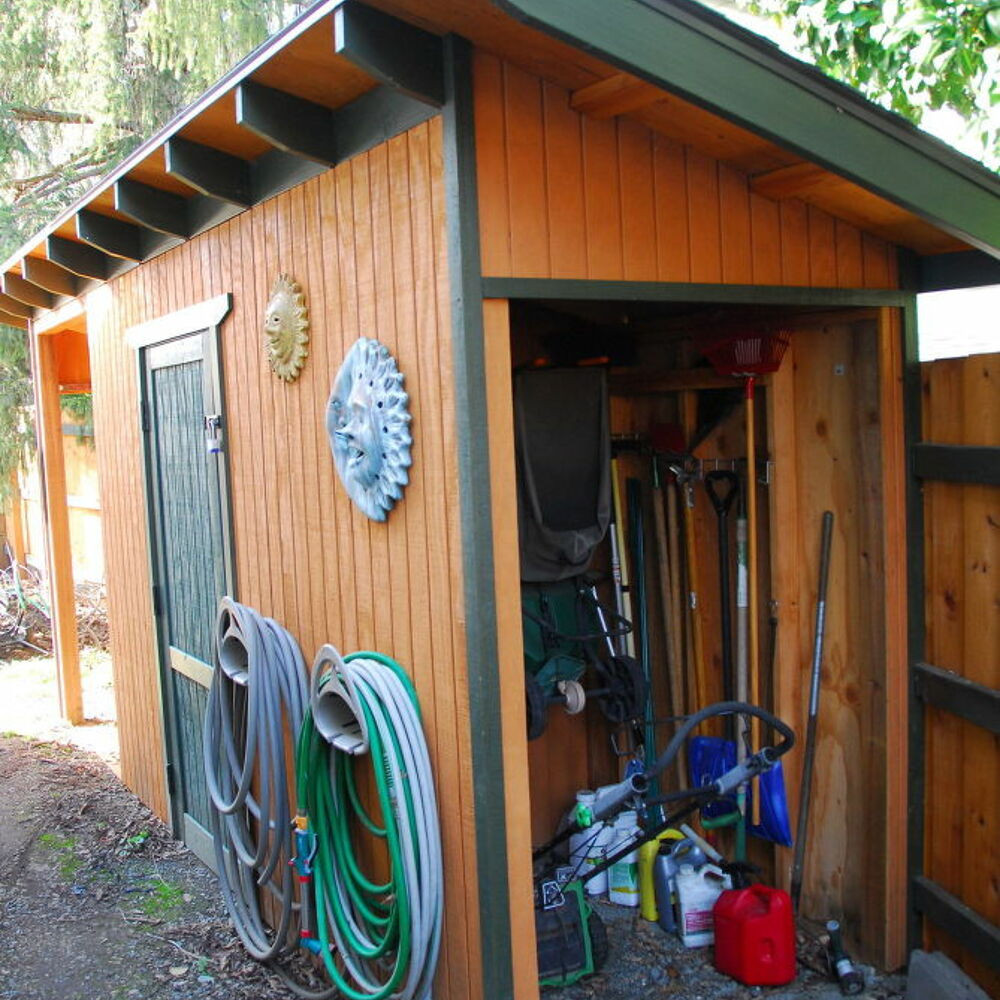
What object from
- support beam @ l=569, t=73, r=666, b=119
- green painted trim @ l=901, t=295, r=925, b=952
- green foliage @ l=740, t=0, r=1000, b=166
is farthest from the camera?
green foliage @ l=740, t=0, r=1000, b=166

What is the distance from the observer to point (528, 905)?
2602mm

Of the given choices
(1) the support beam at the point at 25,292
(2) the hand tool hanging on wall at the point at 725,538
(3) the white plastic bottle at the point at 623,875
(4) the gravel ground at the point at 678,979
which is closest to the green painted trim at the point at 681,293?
(2) the hand tool hanging on wall at the point at 725,538

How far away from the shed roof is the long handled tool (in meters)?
1.00

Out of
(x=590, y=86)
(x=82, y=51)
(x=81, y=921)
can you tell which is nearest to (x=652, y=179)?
(x=590, y=86)

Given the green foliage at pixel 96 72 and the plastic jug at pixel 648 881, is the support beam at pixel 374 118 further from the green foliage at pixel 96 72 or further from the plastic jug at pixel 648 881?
the green foliage at pixel 96 72

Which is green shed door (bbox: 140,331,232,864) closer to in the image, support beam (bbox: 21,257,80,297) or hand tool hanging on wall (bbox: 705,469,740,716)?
support beam (bbox: 21,257,80,297)

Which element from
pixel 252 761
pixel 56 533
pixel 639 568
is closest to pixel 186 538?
pixel 252 761

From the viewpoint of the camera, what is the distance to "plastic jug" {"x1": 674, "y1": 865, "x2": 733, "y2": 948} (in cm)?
351

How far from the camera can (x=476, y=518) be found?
2443 mm

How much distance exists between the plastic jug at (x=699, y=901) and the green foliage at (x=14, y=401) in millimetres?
7373

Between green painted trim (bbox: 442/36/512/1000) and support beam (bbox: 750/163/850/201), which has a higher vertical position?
support beam (bbox: 750/163/850/201)

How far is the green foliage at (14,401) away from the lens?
8.69 meters

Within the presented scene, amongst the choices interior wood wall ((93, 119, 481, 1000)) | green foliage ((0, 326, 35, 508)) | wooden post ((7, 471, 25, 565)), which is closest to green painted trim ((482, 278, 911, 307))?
interior wood wall ((93, 119, 481, 1000))

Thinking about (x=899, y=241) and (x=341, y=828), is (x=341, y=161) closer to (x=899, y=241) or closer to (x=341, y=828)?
(x=899, y=241)
